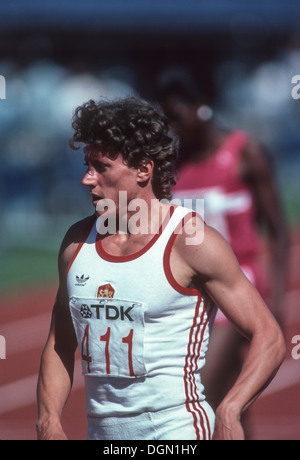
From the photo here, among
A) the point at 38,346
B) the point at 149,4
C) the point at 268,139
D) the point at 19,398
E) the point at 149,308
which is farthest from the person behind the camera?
the point at 268,139

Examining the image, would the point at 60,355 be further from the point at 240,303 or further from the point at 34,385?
the point at 34,385

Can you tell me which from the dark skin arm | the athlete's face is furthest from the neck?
the dark skin arm

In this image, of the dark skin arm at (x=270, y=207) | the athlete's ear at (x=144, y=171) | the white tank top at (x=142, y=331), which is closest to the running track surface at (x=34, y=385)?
the dark skin arm at (x=270, y=207)

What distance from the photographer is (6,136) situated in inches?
672

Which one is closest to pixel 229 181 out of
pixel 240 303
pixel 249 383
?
pixel 240 303

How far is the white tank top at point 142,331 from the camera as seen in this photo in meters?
3.29

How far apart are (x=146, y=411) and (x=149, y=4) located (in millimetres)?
16944

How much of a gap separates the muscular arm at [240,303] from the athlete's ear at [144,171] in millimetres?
353

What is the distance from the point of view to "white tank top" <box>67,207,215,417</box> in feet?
10.8

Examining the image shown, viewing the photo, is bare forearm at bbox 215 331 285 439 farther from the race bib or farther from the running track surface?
the running track surface

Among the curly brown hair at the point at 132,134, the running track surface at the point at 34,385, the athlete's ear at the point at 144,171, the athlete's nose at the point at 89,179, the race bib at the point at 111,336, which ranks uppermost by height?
the curly brown hair at the point at 132,134

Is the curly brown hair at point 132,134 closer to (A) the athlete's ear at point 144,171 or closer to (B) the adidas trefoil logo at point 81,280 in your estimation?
(A) the athlete's ear at point 144,171
